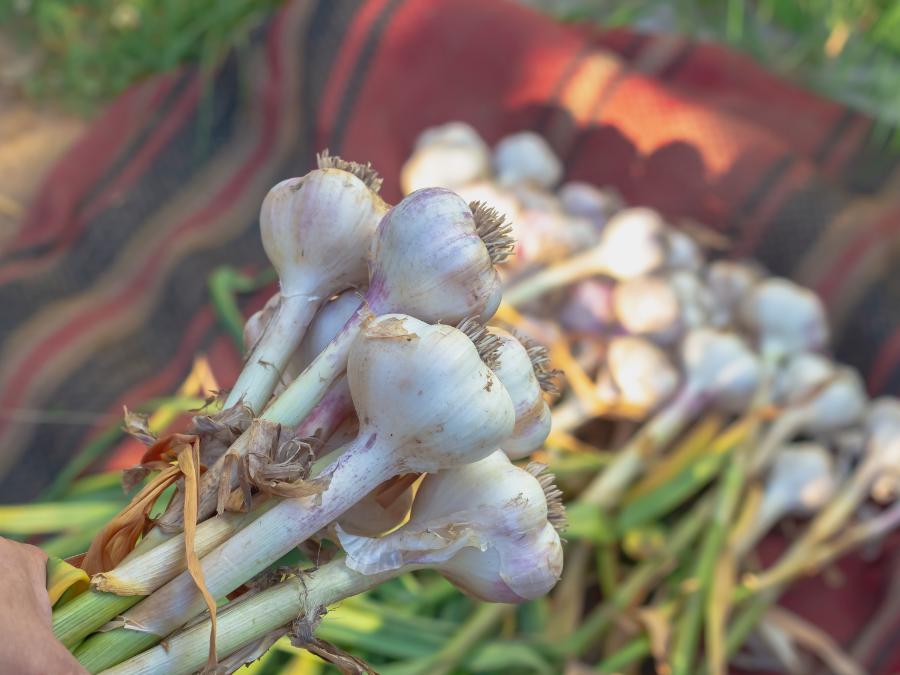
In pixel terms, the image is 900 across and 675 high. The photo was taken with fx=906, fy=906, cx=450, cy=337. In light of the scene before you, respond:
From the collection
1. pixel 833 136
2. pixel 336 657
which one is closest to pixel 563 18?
pixel 833 136

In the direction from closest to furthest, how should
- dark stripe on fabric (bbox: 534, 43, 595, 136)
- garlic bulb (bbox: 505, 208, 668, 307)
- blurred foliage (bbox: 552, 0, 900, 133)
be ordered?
garlic bulb (bbox: 505, 208, 668, 307), dark stripe on fabric (bbox: 534, 43, 595, 136), blurred foliage (bbox: 552, 0, 900, 133)

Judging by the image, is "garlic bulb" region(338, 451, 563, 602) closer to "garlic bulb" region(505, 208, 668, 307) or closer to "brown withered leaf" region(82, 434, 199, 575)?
"brown withered leaf" region(82, 434, 199, 575)

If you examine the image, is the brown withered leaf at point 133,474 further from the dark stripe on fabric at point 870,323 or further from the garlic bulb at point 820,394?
the dark stripe on fabric at point 870,323

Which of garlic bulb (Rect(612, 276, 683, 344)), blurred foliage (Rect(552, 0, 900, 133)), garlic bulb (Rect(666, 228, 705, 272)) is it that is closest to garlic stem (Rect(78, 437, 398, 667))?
garlic bulb (Rect(612, 276, 683, 344))

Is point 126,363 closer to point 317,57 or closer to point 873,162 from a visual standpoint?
point 317,57

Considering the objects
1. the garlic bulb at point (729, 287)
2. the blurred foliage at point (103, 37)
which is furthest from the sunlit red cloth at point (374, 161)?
the blurred foliage at point (103, 37)

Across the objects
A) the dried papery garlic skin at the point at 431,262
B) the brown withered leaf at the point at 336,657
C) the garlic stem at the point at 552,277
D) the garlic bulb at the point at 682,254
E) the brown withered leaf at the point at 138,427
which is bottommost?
the garlic stem at the point at 552,277
